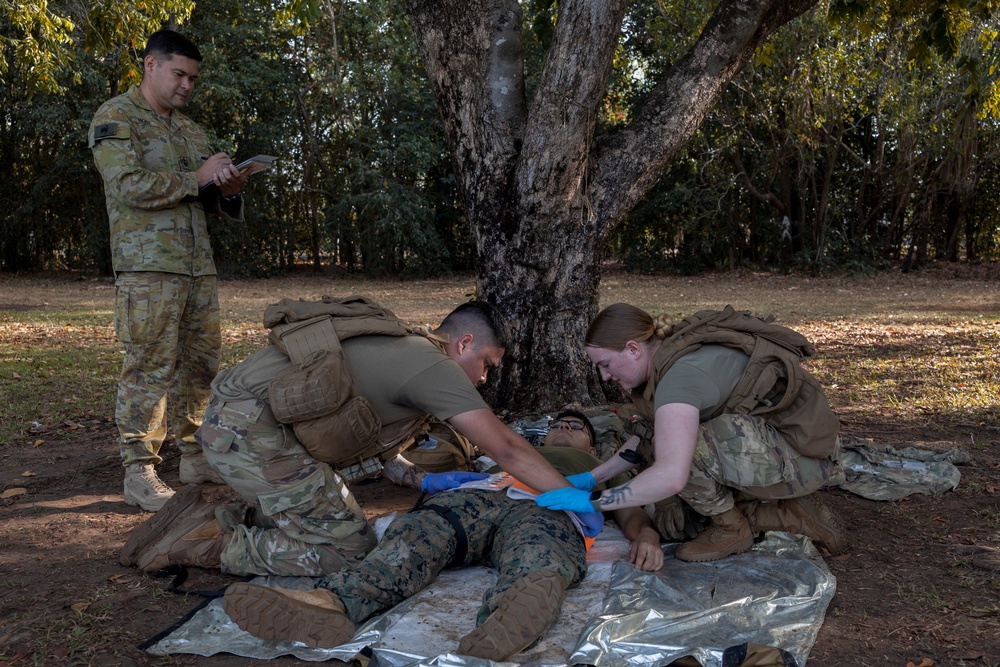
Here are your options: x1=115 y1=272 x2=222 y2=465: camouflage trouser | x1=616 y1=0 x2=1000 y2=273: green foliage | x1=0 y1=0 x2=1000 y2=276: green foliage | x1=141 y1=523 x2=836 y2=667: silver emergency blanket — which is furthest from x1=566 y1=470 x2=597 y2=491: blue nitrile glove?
x1=0 y1=0 x2=1000 y2=276: green foliage

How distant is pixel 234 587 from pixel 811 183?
19.9 metres

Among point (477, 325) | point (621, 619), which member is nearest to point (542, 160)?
point (477, 325)

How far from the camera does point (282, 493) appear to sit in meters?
3.53

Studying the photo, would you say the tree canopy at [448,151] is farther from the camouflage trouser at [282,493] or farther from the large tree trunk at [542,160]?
the camouflage trouser at [282,493]

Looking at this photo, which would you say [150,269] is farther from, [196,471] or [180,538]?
[180,538]

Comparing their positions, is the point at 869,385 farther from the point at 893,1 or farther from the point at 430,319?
the point at 430,319

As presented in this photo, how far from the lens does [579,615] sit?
3.19 meters

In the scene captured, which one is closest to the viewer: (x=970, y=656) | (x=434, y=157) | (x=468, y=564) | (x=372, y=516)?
(x=970, y=656)

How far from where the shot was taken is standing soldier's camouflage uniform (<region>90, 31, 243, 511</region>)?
4535 mm

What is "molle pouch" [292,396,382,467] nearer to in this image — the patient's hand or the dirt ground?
the dirt ground

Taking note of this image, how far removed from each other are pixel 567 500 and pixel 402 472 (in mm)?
1393

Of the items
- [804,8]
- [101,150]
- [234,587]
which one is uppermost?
[804,8]

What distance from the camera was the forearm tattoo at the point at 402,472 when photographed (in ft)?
14.7

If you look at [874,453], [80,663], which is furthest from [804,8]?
[80,663]
